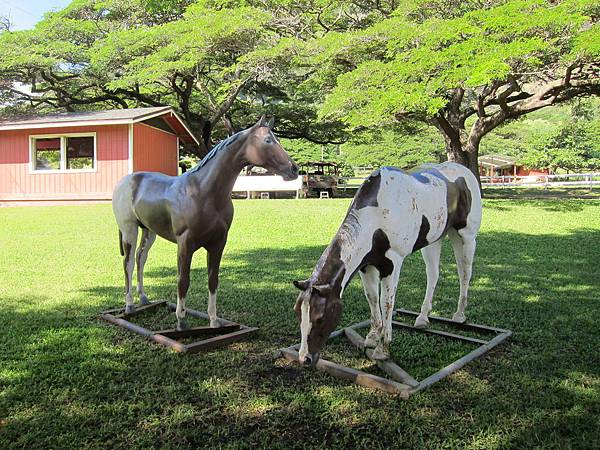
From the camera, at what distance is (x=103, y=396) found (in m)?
2.93

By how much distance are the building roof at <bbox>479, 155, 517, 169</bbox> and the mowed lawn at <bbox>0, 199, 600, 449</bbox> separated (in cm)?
4795

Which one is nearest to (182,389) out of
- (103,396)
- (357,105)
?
(103,396)

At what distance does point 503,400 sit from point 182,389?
1.98 meters

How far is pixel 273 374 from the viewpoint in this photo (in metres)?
3.27

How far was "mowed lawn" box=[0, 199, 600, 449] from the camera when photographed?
8.25 ft

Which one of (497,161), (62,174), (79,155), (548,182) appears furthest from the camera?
(497,161)

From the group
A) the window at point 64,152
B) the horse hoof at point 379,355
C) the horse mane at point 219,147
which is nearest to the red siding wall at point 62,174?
the window at point 64,152

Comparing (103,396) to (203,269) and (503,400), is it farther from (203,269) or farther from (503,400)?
(203,269)

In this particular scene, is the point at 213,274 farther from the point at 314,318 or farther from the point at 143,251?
the point at 314,318

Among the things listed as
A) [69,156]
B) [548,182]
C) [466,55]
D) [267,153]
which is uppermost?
[466,55]

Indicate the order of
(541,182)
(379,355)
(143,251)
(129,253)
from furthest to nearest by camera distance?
(541,182) < (143,251) < (129,253) < (379,355)

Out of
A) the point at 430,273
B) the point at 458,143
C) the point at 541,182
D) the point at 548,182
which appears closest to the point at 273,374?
the point at 430,273

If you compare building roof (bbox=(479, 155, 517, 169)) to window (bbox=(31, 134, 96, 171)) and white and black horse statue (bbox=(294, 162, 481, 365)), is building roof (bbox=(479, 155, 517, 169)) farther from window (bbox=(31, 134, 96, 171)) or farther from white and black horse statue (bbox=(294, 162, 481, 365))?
white and black horse statue (bbox=(294, 162, 481, 365))

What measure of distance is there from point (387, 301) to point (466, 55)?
8759 millimetres
